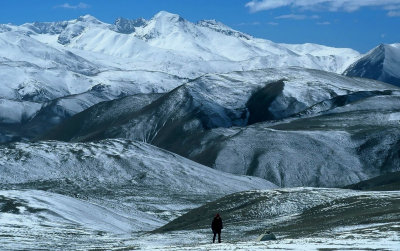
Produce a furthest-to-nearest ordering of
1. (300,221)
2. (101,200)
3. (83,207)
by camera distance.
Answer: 1. (101,200)
2. (83,207)
3. (300,221)

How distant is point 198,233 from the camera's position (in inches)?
3223

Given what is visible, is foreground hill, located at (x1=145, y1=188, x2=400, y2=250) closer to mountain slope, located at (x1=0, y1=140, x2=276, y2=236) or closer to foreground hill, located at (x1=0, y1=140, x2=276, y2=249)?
foreground hill, located at (x1=0, y1=140, x2=276, y2=249)

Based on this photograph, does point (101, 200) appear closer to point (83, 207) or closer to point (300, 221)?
point (83, 207)

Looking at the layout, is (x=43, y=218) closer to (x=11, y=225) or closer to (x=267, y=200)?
(x=11, y=225)

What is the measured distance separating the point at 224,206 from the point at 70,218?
23.4 metres

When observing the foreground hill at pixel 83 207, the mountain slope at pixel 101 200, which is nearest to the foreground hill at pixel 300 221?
the foreground hill at pixel 83 207

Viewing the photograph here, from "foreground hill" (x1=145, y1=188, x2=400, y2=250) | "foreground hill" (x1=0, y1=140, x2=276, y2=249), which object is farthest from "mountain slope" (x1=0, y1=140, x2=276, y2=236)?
"foreground hill" (x1=145, y1=188, x2=400, y2=250)

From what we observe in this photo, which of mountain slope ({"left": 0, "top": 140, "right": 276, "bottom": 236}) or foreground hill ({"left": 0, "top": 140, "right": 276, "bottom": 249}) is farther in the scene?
mountain slope ({"left": 0, "top": 140, "right": 276, "bottom": 236})

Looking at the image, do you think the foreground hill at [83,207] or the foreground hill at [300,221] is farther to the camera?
the foreground hill at [83,207]

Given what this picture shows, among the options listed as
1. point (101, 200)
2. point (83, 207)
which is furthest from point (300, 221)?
point (101, 200)

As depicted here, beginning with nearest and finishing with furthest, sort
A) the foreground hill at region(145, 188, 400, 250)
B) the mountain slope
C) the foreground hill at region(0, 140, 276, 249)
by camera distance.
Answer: the foreground hill at region(145, 188, 400, 250), the foreground hill at region(0, 140, 276, 249), the mountain slope

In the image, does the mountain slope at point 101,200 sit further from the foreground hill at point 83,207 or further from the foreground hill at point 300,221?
the foreground hill at point 300,221

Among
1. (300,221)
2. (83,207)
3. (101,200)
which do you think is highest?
(101,200)

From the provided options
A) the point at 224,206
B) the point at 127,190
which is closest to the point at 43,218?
the point at 224,206
